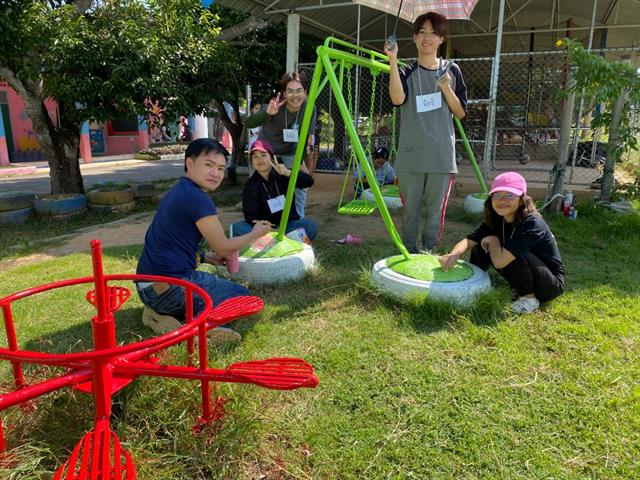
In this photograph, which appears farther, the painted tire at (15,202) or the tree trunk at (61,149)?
the tree trunk at (61,149)

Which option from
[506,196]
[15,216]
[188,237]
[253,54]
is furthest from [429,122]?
[253,54]

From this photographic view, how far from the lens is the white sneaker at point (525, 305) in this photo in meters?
2.95

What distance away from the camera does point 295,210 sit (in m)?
4.27

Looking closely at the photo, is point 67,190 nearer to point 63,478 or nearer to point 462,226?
point 462,226

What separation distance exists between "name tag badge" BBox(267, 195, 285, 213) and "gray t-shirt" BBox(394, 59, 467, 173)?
1.07m

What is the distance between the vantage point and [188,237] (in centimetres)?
257

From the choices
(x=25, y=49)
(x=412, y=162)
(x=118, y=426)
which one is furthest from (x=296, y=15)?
(x=118, y=426)

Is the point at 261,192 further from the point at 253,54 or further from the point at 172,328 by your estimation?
the point at 253,54

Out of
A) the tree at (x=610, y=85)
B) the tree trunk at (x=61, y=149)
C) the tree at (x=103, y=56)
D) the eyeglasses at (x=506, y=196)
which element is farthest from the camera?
the tree trunk at (x=61, y=149)

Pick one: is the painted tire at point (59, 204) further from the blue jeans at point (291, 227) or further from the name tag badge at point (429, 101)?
the name tag badge at point (429, 101)

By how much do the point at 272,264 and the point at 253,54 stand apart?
256 inches

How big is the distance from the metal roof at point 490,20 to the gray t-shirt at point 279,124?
12.7ft

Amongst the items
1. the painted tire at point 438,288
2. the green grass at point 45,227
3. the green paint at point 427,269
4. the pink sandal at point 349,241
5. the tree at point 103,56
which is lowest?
the green grass at point 45,227

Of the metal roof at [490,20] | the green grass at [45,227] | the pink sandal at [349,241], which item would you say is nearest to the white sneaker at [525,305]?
the pink sandal at [349,241]
